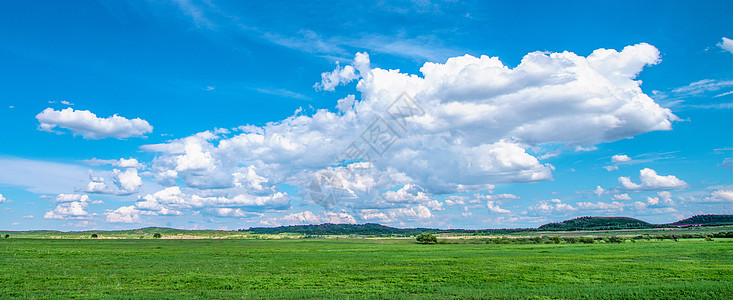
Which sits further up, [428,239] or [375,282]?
[375,282]

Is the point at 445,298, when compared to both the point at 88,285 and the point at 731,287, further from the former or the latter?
the point at 88,285

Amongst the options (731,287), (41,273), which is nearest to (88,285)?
(41,273)

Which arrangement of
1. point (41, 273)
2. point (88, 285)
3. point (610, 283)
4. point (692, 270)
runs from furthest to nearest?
1. point (692, 270)
2. point (41, 273)
3. point (610, 283)
4. point (88, 285)

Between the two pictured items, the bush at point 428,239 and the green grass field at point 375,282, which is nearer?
the green grass field at point 375,282

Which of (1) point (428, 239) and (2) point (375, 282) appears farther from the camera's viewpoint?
(1) point (428, 239)

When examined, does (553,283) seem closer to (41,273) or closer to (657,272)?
(657,272)

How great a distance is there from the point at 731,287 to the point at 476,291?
71.6 feet

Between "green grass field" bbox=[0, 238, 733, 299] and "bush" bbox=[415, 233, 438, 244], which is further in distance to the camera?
"bush" bbox=[415, 233, 438, 244]

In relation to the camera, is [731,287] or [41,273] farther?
[41,273]

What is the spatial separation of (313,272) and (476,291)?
63.5ft

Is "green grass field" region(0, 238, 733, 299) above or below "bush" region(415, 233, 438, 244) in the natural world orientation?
above

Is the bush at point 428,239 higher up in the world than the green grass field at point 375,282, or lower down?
lower down

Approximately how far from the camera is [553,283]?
3619 cm

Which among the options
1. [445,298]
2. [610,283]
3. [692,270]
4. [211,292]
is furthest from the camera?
[692,270]
